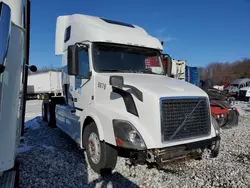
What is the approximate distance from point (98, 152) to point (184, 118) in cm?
171

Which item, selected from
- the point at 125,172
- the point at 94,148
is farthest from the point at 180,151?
the point at 94,148

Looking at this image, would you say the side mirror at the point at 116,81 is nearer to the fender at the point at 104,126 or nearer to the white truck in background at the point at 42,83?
the fender at the point at 104,126

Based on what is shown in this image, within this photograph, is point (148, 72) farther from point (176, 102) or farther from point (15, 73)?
point (15, 73)

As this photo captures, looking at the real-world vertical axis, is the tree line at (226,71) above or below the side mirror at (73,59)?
above

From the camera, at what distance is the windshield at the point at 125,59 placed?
4.61 m

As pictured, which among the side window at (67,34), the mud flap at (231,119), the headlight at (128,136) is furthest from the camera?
the mud flap at (231,119)

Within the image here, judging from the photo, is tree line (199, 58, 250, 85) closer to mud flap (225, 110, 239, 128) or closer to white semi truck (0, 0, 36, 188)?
mud flap (225, 110, 239, 128)

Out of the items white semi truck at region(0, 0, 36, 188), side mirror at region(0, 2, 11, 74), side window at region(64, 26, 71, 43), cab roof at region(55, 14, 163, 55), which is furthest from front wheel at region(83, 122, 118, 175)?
side window at region(64, 26, 71, 43)

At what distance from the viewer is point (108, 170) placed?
4.11 m

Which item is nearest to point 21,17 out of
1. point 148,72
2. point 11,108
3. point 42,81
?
point 11,108

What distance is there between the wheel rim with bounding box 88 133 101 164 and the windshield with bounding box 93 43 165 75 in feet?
4.43

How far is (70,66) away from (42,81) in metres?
23.3

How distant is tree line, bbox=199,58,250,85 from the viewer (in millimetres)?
67037

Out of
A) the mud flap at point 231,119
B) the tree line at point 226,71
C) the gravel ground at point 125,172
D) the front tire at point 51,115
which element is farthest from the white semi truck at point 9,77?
the tree line at point 226,71
